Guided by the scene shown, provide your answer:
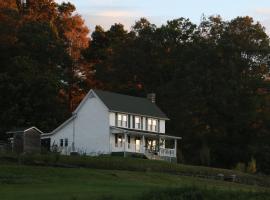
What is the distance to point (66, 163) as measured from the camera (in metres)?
63.2

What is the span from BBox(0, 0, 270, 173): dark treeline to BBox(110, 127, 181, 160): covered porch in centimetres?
363

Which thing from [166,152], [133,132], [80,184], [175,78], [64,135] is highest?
[175,78]

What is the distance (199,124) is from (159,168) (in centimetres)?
3004

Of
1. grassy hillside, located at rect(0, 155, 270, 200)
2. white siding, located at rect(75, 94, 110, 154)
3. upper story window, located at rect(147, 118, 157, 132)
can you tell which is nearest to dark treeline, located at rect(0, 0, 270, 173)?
upper story window, located at rect(147, 118, 157, 132)

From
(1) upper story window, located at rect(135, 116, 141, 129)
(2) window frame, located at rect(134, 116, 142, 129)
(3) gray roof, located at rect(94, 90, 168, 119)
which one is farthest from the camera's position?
(1) upper story window, located at rect(135, 116, 141, 129)

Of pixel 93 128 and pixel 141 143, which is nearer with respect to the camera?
pixel 93 128

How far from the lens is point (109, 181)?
→ 4928 cm

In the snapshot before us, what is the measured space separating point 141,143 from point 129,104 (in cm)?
508

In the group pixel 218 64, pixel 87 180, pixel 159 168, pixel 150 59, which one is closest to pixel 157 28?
pixel 150 59

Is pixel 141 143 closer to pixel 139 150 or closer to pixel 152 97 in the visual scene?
pixel 139 150

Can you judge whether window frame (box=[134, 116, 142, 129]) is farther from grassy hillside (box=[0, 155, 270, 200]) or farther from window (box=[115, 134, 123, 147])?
grassy hillside (box=[0, 155, 270, 200])

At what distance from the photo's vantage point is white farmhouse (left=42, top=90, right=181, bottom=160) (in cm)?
8462

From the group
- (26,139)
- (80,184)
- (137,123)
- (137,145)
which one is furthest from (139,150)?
(80,184)

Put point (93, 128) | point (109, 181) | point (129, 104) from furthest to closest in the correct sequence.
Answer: point (129, 104) → point (93, 128) → point (109, 181)
